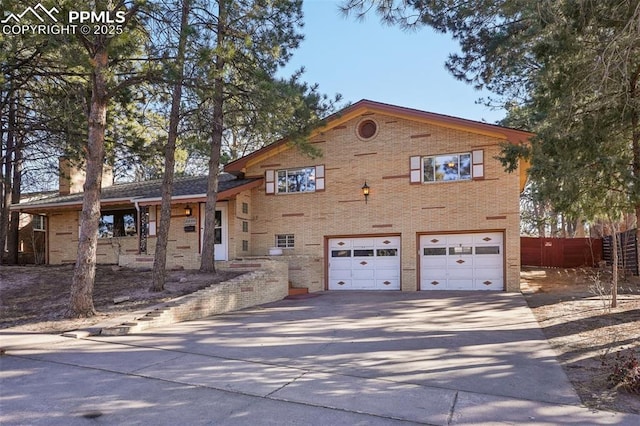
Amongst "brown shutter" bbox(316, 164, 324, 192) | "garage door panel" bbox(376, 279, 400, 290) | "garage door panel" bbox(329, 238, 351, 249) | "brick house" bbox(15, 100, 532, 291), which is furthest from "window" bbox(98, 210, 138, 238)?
"garage door panel" bbox(376, 279, 400, 290)

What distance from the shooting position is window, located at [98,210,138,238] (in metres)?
18.3

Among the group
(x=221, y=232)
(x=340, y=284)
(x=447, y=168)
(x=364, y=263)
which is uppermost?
(x=447, y=168)

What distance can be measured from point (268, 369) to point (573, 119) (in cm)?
755

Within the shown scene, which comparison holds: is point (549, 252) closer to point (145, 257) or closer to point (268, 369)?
point (145, 257)

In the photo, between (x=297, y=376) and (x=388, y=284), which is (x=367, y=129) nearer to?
(x=388, y=284)

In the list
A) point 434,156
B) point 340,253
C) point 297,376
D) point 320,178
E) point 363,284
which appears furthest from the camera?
point 320,178

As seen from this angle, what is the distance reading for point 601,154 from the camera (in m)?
8.54

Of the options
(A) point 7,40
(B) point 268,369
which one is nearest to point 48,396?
(B) point 268,369

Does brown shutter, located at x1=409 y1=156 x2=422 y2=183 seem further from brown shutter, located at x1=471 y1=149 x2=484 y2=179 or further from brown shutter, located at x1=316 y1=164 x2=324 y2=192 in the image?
brown shutter, located at x1=316 y1=164 x2=324 y2=192

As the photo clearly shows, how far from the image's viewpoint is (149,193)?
718 inches

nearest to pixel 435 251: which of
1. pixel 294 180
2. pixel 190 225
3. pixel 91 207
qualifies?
pixel 294 180

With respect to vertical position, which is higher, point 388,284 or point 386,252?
point 386,252

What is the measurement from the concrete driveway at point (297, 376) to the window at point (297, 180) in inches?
343

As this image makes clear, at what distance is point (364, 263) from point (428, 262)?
2306 millimetres
